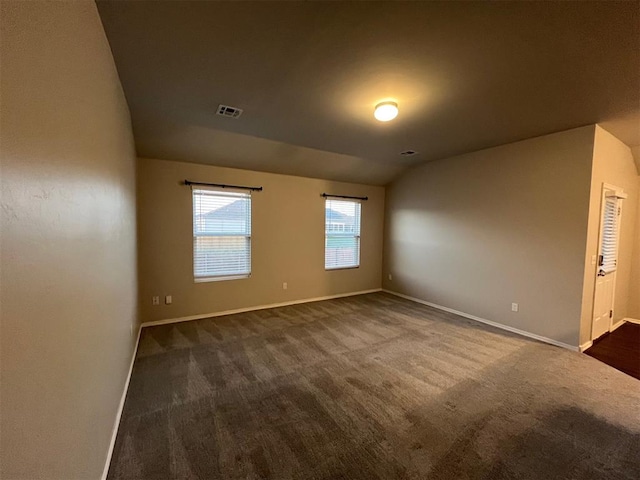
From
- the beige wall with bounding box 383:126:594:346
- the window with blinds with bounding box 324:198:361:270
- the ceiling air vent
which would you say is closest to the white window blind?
the beige wall with bounding box 383:126:594:346

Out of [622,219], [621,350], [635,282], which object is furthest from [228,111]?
[635,282]

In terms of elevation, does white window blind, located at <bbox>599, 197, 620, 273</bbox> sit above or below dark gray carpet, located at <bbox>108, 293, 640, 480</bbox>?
above

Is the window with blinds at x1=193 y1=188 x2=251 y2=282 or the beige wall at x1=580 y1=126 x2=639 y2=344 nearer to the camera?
the beige wall at x1=580 y1=126 x2=639 y2=344

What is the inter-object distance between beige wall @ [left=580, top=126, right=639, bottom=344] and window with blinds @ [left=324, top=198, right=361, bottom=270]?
356cm

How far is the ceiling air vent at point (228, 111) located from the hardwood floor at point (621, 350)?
4.91m

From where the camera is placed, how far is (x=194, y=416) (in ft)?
6.55

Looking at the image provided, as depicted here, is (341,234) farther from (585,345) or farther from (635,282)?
(635,282)

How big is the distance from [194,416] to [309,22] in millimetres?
2903

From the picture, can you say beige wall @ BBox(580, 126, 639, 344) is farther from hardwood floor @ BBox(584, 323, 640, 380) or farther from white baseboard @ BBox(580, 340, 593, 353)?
hardwood floor @ BBox(584, 323, 640, 380)

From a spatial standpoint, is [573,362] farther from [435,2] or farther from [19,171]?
[19,171]

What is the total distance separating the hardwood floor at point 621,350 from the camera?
280cm

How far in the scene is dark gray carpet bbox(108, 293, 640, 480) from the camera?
1.61 m

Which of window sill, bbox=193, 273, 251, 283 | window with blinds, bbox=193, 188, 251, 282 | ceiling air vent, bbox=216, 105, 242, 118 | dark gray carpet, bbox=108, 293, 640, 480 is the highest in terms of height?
ceiling air vent, bbox=216, 105, 242, 118

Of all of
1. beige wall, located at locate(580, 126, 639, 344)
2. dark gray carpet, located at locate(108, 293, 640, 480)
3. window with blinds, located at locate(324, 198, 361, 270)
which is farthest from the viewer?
window with blinds, located at locate(324, 198, 361, 270)
